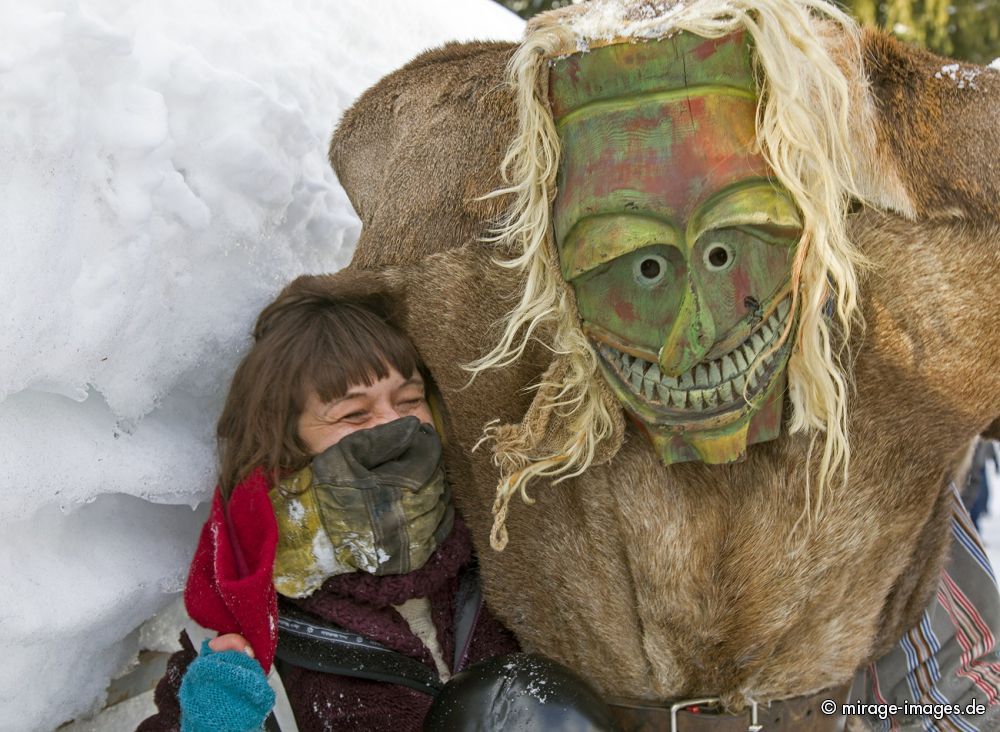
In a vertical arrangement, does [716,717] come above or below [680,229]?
below

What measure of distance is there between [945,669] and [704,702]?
49 centimetres

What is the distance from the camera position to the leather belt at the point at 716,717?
1.55 meters

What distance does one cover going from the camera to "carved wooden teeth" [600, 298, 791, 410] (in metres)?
1.33

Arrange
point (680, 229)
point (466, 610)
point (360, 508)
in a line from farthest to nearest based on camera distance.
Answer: point (466, 610) → point (360, 508) → point (680, 229)

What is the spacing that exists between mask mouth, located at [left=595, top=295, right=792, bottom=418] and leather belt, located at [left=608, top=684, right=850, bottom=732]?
1.71 ft

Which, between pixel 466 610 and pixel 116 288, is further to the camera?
pixel 466 610

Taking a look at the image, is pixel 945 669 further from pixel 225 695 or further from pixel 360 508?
pixel 225 695

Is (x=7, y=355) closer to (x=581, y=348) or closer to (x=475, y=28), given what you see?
(x=581, y=348)

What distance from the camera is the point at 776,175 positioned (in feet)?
4.20

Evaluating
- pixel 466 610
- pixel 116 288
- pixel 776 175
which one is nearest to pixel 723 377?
pixel 776 175

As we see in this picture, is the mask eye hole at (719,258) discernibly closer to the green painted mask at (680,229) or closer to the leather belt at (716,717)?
the green painted mask at (680,229)

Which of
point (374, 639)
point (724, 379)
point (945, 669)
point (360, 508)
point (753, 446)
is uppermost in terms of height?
point (724, 379)

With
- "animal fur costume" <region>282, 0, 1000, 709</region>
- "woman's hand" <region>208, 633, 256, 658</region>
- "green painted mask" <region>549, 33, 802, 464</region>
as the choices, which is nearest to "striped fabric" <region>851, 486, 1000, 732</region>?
"animal fur costume" <region>282, 0, 1000, 709</region>

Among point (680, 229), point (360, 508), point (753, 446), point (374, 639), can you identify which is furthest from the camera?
point (374, 639)
